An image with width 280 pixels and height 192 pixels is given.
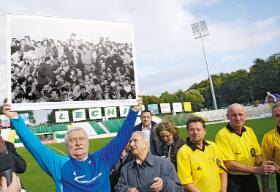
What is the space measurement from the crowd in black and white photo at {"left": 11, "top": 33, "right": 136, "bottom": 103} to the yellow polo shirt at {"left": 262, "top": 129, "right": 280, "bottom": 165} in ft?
6.77

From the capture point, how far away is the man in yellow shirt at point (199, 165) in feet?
12.4

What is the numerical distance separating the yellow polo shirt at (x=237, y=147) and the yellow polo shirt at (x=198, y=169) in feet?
1.37

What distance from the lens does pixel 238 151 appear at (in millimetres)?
4277

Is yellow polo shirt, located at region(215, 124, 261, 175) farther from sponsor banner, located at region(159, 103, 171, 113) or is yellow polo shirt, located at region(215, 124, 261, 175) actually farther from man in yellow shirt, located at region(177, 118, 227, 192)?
sponsor banner, located at region(159, 103, 171, 113)

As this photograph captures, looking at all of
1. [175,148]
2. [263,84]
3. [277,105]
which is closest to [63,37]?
[175,148]

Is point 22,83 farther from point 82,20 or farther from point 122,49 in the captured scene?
point 122,49

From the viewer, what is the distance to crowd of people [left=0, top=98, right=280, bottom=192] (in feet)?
10.3

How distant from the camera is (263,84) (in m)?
68.6

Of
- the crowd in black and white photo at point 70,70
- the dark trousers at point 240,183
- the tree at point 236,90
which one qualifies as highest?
the tree at point 236,90

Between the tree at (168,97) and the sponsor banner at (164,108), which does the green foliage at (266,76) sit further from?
the tree at (168,97)

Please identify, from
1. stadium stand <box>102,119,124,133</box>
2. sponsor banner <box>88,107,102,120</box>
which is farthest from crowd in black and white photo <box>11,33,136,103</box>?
sponsor banner <box>88,107,102,120</box>

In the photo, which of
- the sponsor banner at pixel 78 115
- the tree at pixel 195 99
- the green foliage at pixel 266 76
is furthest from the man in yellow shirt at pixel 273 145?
the tree at pixel 195 99

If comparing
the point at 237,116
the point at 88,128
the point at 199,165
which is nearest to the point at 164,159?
the point at 199,165

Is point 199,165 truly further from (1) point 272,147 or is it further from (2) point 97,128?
(2) point 97,128
